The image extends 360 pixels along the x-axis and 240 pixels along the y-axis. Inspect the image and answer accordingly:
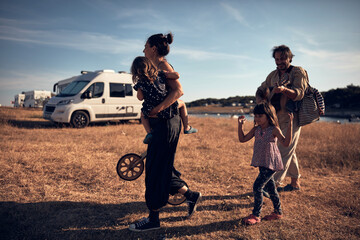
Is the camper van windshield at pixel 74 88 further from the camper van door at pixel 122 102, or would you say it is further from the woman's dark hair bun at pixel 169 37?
the woman's dark hair bun at pixel 169 37

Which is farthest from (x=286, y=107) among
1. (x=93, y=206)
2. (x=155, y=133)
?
(x=93, y=206)

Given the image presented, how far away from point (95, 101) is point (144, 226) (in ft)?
31.4

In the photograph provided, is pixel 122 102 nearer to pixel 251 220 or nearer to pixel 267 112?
pixel 267 112

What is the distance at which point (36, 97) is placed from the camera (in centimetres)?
3303

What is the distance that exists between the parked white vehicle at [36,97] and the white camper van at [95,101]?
24.5 m

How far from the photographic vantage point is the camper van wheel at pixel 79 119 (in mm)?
10648

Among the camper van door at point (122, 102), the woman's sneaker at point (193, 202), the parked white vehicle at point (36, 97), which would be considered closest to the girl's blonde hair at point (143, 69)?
the woman's sneaker at point (193, 202)

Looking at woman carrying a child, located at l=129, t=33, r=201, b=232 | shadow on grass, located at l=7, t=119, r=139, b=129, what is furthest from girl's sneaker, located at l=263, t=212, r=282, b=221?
shadow on grass, located at l=7, t=119, r=139, b=129

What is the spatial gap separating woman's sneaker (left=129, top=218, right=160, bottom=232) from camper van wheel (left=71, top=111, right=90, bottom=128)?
9128 mm

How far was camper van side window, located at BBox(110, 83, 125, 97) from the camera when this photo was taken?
1172 cm

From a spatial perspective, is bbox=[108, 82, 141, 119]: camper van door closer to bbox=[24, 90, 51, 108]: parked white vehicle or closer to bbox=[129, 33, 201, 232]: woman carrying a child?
bbox=[129, 33, 201, 232]: woman carrying a child

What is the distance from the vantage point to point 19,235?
2473 millimetres

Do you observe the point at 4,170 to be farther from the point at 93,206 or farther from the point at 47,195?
the point at 93,206

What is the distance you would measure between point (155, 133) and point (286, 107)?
2.24 meters
